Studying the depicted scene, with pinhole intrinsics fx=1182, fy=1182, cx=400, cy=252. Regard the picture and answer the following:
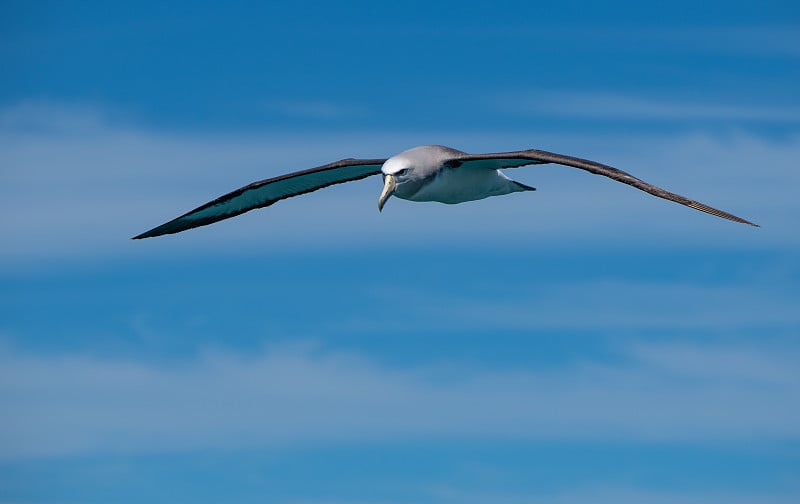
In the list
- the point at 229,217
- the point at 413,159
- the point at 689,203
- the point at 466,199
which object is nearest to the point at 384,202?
the point at 413,159

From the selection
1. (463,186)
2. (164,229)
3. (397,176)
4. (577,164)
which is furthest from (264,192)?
(577,164)

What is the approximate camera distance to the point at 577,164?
860 inches

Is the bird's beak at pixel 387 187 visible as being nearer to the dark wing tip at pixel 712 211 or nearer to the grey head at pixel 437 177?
the grey head at pixel 437 177

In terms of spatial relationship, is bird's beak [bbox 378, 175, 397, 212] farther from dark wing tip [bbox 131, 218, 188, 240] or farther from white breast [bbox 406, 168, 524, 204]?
dark wing tip [bbox 131, 218, 188, 240]

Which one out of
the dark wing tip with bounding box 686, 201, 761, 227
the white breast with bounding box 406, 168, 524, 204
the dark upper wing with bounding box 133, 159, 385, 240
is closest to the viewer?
the dark wing tip with bounding box 686, 201, 761, 227

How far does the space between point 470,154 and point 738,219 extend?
563cm

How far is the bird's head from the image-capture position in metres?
22.1

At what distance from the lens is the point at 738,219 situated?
19.9m

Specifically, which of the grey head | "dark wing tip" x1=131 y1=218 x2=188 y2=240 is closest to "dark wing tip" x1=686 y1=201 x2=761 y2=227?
the grey head

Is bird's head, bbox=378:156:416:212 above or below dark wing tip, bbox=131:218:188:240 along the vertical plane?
above

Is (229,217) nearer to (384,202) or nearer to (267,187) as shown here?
(267,187)

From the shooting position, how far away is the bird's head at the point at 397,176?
22.1m

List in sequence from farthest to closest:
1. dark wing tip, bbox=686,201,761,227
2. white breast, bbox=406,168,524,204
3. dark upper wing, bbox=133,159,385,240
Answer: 1. dark upper wing, bbox=133,159,385,240
2. white breast, bbox=406,168,524,204
3. dark wing tip, bbox=686,201,761,227

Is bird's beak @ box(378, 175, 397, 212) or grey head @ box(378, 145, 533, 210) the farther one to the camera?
grey head @ box(378, 145, 533, 210)
